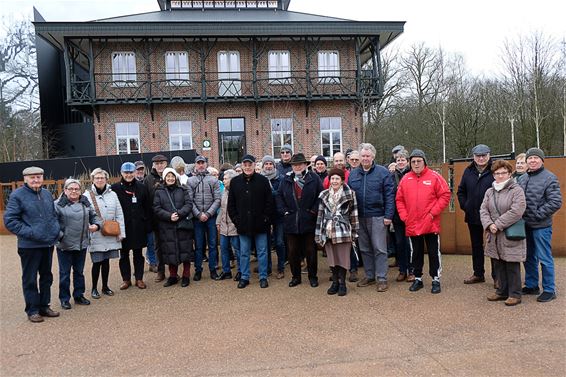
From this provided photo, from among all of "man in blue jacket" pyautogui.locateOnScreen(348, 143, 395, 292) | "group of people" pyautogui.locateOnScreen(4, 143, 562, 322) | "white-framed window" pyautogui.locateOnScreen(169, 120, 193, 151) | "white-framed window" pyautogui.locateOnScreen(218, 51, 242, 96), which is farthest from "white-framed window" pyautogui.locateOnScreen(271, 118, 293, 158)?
"man in blue jacket" pyautogui.locateOnScreen(348, 143, 395, 292)

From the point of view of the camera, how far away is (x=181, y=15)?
25219mm

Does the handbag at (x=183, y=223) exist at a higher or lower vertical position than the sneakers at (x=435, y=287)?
higher

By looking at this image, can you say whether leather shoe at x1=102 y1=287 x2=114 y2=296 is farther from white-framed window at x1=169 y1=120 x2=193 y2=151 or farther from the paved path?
white-framed window at x1=169 y1=120 x2=193 y2=151

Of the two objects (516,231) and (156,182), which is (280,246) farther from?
(516,231)

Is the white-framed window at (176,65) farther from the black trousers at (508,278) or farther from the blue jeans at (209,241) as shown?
the black trousers at (508,278)

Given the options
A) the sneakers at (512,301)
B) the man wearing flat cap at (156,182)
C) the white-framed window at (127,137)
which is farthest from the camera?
the white-framed window at (127,137)

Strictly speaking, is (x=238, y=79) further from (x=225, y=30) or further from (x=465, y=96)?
(x=465, y=96)

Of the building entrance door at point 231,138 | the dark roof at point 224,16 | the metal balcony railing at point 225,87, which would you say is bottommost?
the building entrance door at point 231,138

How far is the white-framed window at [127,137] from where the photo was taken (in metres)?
22.8

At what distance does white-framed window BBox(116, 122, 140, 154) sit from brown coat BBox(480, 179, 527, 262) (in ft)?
67.3

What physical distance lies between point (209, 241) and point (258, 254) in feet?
3.30

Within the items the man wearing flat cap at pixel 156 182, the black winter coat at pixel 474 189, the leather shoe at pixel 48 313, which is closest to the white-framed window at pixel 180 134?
the man wearing flat cap at pixel 156 182

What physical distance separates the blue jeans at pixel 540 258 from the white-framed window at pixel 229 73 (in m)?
19.2

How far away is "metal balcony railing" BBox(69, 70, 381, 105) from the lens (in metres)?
22.0
